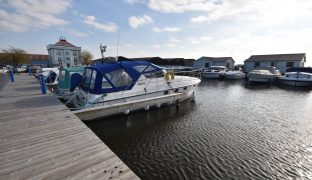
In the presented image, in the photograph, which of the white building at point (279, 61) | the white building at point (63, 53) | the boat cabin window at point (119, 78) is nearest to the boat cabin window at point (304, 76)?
the white building at point (279, 61)

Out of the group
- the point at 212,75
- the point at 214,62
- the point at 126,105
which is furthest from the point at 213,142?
the point at 214,62

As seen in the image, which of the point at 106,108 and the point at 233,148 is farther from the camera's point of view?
the point at 106,108

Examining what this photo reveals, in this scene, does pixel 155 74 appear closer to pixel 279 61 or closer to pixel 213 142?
pixel 213 142

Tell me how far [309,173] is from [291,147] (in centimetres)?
159

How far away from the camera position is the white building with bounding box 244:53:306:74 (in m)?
35.3

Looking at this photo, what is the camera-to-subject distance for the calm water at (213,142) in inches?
203

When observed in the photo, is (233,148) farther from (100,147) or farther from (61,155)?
(61,155)

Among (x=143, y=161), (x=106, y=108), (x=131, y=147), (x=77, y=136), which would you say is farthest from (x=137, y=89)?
(x=77, y=136)

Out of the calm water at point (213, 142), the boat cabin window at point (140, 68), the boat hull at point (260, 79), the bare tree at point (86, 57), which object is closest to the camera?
the calm water at point (213, 142)

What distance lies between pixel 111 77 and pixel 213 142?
237 inches

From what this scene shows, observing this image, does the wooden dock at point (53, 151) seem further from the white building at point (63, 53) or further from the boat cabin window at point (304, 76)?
the white building at point (63, 53)

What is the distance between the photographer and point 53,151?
3688 millimetres

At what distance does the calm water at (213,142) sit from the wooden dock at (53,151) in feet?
6.63

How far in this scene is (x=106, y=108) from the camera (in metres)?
8.48
